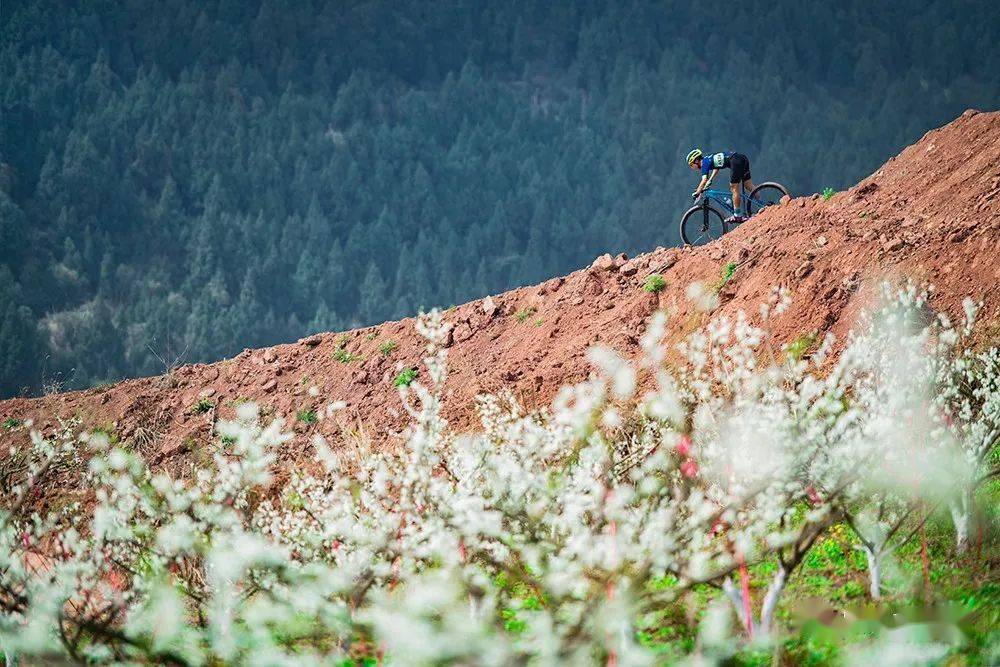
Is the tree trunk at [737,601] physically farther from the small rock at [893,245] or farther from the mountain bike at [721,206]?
the mountain bike at [721,206]

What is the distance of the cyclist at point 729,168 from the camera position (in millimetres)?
20984

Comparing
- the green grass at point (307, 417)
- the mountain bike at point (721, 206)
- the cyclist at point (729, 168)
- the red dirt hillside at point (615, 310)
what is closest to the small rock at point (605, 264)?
the red dirt hillside at point (615, 310)

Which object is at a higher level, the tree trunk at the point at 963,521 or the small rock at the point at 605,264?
the small rock at the point at 605,264

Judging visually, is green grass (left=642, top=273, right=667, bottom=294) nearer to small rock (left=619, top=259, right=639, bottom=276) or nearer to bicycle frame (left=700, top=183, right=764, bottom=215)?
small rock (left=619, top=259, right=639, bottom=276)

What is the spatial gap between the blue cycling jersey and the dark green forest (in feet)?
256

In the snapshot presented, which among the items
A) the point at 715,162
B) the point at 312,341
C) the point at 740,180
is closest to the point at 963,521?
the point at 715,162

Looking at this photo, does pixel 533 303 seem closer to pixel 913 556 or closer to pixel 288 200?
pixel 913 556

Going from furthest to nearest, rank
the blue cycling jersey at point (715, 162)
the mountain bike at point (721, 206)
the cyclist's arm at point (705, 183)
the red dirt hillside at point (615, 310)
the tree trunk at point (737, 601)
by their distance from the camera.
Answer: the mountain bike at point (721, 206), the cyclist's arm at point (705, 183), the blue cycling jersey at point (715, 162), the red dirt hillside at point (615, 310), the tree trunk at point (737, 601)

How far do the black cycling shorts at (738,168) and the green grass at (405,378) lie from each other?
26.3 feet

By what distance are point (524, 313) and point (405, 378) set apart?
3.10 m

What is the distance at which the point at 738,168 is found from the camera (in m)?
21.6

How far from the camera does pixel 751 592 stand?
35.5ft

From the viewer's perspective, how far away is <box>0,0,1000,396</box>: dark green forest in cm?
10544

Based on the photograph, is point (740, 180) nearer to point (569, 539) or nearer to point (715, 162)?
point (715, 162)
